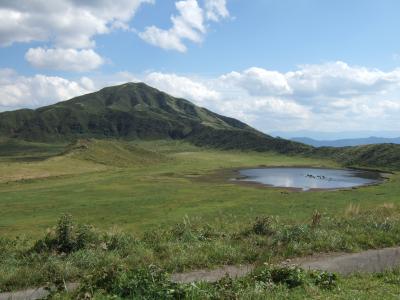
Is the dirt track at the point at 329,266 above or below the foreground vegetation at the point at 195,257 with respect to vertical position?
below

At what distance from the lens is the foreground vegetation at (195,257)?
11.5 meters

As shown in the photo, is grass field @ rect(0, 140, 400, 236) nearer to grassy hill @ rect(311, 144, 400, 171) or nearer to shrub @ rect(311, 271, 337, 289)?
shrub @ rect(311, 271, 337, 289)

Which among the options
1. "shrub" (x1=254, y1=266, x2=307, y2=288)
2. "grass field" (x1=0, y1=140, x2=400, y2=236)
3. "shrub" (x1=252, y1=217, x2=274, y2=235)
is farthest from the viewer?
"grass field" (x1=0, y1=140, x2=400, y2=236)

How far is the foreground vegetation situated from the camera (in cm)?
1152

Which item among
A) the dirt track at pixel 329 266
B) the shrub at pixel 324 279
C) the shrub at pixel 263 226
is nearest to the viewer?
the shrub at pixel 324 279

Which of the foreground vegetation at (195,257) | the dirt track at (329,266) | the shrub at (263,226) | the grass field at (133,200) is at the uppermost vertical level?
the shrub at (263,226)

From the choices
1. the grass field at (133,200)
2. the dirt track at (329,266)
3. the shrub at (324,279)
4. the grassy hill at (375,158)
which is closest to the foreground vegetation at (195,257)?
the shrub at (324,279)

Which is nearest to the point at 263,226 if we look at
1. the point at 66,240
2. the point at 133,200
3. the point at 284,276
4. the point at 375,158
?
the point at 284,276

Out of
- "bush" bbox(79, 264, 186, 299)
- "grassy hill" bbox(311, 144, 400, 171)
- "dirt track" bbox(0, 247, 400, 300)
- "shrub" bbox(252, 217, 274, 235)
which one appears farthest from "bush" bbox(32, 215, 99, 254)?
"grassy hill" bbox(311, 144, 400, 171)

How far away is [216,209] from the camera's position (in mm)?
60719

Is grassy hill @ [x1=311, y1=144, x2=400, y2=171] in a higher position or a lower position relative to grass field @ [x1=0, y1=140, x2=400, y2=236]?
higher

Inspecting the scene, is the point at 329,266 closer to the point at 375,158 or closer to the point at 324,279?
the point at 324,279

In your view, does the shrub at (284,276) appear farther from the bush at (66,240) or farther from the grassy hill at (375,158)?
the grassy hill at (375,158)

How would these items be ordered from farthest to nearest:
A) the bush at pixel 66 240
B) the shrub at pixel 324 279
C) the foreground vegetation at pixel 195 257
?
the bush at pixel 66 240
the shrub at pixel 324 279
the foreground vegetation at pixel 195 257
